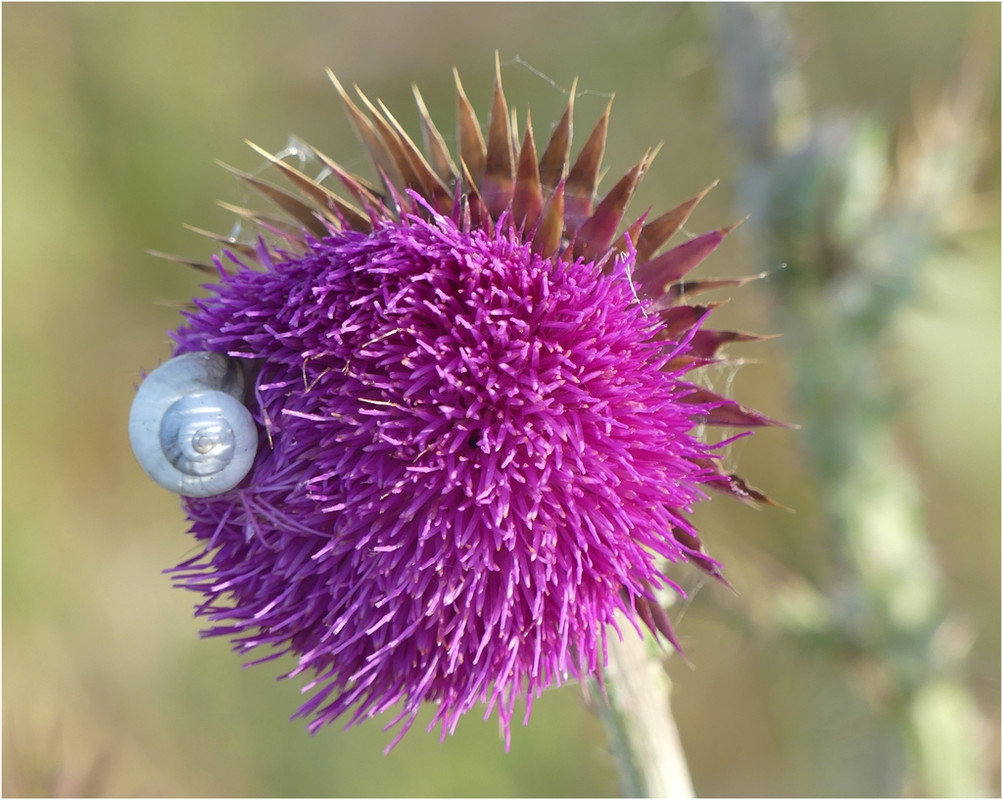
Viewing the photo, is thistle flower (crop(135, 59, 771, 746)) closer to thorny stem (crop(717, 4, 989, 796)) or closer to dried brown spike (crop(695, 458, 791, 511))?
dried brown spike (crop(695, 458, 791, 511))

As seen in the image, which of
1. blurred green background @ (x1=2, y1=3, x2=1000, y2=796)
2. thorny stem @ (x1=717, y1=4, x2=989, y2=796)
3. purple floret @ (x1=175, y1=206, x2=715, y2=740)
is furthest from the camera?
blurred green background @ (x1=2, y1=3, x2=1000, y2=796)

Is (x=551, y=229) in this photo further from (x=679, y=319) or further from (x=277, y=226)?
(x=277, y=226)

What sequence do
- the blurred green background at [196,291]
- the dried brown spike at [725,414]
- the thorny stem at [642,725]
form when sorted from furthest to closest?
the blurred green background at [196,291] → the thorny stem at [642,725] → the dried brown spike at [725,414]

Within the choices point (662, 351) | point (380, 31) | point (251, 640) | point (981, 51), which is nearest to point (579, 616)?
point (662, 351)

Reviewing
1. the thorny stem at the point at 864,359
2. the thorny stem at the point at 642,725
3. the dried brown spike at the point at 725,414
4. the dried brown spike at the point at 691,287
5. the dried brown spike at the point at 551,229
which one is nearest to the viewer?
the dried brown spike at the point at 551,229

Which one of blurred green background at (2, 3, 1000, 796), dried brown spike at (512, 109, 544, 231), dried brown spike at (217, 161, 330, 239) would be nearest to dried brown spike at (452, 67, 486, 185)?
dried brown spike at (512, 109, 544, 231)

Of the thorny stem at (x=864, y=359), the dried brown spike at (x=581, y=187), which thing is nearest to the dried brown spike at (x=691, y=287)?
the dried brown spike at (x=581, y=187)

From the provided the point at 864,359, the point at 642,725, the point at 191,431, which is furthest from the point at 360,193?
the point at 864,359

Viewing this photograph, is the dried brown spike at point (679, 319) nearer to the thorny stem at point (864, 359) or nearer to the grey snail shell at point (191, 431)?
the grey snail shell at point (191, 431)
